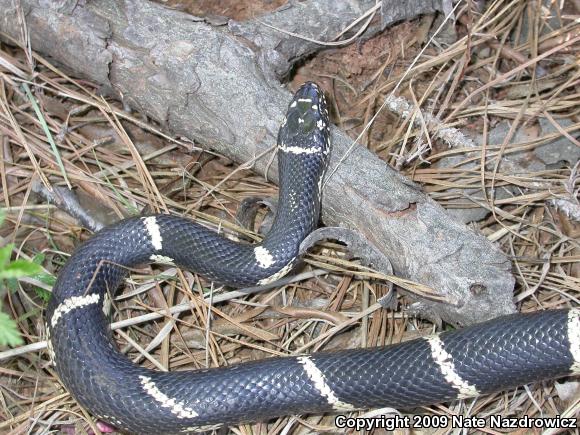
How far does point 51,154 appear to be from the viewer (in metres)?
4.91

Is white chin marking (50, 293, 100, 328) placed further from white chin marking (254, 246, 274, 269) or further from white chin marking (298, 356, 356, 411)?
white chin marking (298, 356, 356, 411)

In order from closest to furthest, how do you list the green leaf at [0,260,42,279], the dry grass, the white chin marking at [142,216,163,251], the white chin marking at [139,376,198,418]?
the green leaf at [0,260,42,279] < the white chin marking at [139,376,198,418] < the dry grass < the white chin marking at [142,216,163,251]

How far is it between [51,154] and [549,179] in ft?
12.2

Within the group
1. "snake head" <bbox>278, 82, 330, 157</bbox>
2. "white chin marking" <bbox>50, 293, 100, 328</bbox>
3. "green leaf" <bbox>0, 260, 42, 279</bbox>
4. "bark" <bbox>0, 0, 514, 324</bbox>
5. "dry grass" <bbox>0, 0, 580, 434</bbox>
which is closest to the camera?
"green leaf" <bbox>0, 260, 42, 279</bbox>

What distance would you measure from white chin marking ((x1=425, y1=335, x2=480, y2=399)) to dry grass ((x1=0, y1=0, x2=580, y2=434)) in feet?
0.87

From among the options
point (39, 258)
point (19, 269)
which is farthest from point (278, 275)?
point (19, 269)

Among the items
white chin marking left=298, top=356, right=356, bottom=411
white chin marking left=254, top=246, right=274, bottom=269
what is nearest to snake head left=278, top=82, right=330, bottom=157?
white chin marking left=254, top=246, right=274, bottom=269

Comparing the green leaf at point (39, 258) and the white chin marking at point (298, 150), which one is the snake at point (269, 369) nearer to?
the green leaf at point (39, 258)

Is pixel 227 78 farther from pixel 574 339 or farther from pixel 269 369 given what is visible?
pixel 574 339

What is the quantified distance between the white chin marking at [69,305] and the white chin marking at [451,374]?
2.25m

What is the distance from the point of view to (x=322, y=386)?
399 centimetres

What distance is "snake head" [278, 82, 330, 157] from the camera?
463 centimetres

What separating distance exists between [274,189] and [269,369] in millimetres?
1524

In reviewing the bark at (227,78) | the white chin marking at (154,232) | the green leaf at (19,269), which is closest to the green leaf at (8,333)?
the green leaf at (19,269)
